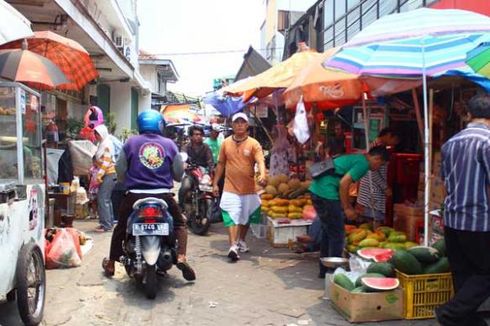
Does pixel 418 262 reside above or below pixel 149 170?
below

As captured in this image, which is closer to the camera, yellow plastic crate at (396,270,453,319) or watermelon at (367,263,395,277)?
yellow plastic crate at (396,270,453,319)

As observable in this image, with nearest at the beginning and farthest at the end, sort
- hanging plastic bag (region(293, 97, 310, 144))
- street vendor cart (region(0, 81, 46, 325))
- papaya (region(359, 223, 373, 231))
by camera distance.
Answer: street vendor cart (region(0, 81, 46, 325))
hanging plastic bag (region(293, 97, 310, 144))
papaya (region(359, 223, 373, 231))

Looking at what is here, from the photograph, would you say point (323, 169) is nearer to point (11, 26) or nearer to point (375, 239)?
point (375, 239)

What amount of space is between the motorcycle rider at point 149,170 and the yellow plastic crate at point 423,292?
2.22 meters

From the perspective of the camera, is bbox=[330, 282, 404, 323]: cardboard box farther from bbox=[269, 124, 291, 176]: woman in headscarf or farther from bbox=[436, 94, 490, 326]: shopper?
bbox=[269, 124, 291, 176]: woman in headscarf

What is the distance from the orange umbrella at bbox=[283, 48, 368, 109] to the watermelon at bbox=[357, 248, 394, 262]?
199 centimetres

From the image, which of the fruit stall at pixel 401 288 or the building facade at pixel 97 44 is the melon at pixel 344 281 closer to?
the fruit stall at pixel 401 288

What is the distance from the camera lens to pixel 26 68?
5.94 m

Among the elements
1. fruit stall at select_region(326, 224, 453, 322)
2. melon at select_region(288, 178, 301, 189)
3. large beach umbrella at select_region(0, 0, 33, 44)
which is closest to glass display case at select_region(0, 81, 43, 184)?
large beach umbrella at select_region(0, 0, 33, 44)

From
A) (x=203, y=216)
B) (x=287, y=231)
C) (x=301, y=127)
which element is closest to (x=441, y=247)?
(x=301, y=127)

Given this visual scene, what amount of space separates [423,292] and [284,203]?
12.8 ft

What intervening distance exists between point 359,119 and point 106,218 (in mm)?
4279

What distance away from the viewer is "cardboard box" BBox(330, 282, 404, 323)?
15.6ft

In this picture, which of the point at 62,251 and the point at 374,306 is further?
the point at 62,251
